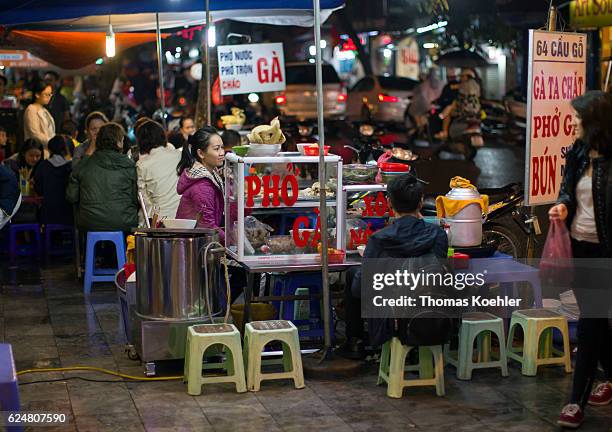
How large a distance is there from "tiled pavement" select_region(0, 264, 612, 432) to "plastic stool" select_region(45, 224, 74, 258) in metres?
4.11

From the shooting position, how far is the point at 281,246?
7.28 metres

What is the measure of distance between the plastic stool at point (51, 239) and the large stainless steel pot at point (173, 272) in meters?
4.87

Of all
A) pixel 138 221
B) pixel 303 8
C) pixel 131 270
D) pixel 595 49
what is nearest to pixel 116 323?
pixel 131 270

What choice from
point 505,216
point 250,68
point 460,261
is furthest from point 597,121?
point 250,68

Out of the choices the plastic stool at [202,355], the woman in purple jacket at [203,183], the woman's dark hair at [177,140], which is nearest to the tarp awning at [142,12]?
the woman's dark hair at [177,140]

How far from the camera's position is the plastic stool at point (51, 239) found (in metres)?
11.6

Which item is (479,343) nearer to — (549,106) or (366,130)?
(549,106)

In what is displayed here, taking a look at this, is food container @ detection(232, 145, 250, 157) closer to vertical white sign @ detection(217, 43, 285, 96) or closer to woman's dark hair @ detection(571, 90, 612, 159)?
woman's dark hair @ detection(571, 90, 612, 159)

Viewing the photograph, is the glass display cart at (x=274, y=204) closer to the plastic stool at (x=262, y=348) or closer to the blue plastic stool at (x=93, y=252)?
the plastic stool at (x=262, y=348)

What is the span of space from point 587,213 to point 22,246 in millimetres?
8110

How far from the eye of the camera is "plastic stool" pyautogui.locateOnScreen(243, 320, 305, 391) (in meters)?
6.56

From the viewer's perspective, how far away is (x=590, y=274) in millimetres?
5703

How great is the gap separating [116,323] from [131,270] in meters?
1.05

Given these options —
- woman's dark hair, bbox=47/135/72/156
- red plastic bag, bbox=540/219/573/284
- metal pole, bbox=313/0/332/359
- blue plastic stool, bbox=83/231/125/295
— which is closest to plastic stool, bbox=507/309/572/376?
red plastic bag, bbox=540/219/573/284
